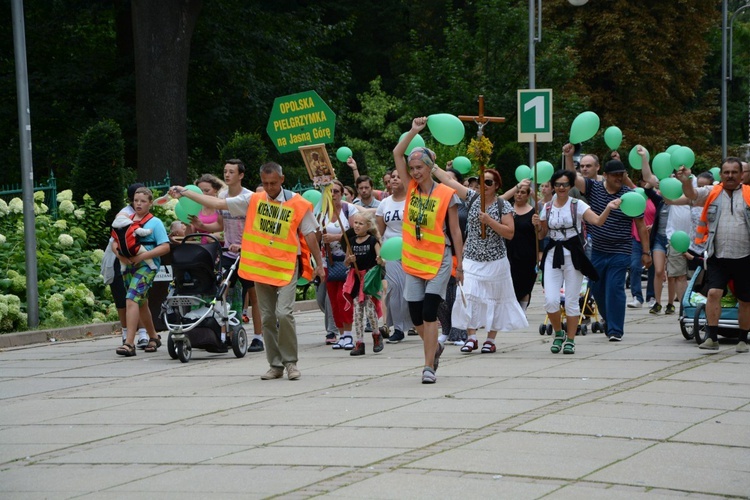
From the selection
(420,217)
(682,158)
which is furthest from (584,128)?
Answer: (420,217)

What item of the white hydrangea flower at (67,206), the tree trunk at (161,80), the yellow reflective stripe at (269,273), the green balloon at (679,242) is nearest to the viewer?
the yellow reflective stripe at (269,273)

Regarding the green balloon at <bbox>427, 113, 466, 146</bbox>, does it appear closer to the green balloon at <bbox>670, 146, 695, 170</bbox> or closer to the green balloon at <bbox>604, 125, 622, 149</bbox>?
the green balloon at <bbox>670, 146, 695, 170</bbox>

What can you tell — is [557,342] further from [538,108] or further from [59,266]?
[59,266]

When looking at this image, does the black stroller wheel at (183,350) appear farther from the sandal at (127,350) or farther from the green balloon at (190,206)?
the green balloon at (190,206)

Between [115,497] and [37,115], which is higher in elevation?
[37,115]

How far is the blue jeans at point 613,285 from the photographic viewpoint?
1397cm

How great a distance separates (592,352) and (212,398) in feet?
15.0

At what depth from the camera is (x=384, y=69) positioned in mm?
54406

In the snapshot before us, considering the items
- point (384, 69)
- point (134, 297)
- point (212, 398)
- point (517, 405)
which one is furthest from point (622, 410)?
point (384, 69)

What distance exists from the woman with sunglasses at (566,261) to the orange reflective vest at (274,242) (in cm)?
282

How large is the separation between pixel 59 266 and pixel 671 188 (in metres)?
9.33

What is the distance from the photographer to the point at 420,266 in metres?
10.6

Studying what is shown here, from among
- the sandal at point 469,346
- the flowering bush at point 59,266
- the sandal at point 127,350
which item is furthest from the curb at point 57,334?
the sandal at point 469,346

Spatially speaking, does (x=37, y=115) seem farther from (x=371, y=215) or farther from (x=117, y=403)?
(x=117, y=403)
